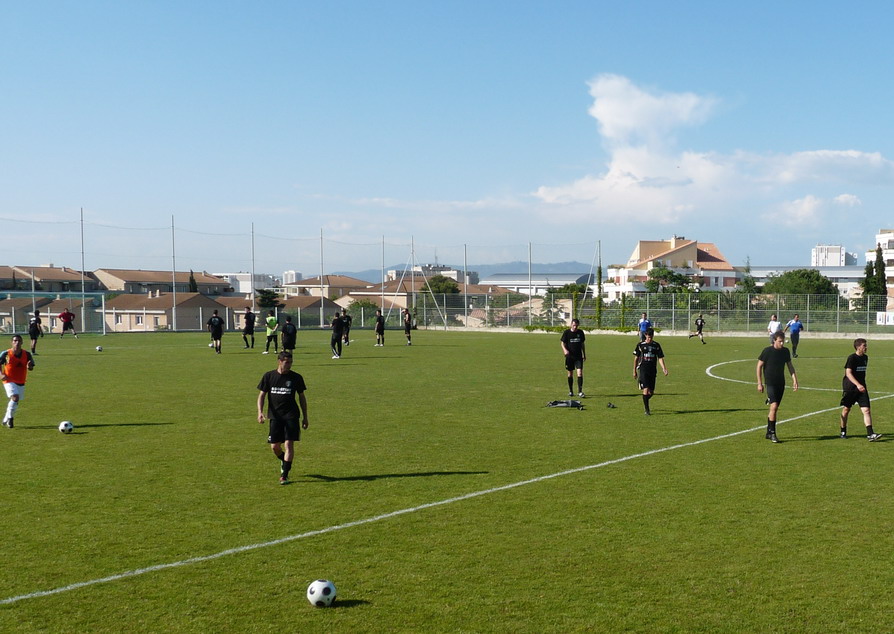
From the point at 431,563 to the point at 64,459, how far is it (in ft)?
26.3

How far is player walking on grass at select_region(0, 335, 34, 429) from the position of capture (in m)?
16.5

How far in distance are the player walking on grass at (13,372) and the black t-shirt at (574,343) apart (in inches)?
488

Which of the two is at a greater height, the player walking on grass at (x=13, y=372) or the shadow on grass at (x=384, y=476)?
the player walking on grass at (x=13, y=372)

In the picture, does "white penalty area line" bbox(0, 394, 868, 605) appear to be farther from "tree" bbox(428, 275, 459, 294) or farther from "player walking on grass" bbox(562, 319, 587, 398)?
"tree" bbox(428, 275, 459, 294)

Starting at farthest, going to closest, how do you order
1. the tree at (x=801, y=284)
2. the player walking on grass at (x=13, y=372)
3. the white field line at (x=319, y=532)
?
the tree at (x=801, y=284) → the player walking on grass at (x=13, y=372) → the white field line at (x=319, y=532)

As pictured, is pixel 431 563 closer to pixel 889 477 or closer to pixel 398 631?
pixel 398 631

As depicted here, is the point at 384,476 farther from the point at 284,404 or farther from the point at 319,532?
the point at 319,532

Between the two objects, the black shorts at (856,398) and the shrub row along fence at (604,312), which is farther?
the shrub row along fence at (604,312)

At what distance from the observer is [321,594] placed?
7188 mm

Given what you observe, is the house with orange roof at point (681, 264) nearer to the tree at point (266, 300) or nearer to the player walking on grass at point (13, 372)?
the tree at point (266, 300)

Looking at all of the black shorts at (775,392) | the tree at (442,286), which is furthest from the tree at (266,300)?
the black shorts at (775,392)

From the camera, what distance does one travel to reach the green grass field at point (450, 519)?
7197 millimetres

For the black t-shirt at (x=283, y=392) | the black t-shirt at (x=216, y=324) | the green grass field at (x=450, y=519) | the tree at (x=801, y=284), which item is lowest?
the green grass field at (x=450, y=519)

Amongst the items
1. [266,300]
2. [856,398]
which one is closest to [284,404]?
[856,398]
